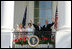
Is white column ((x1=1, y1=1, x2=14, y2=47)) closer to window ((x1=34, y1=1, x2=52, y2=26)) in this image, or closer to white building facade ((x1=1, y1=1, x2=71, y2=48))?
white building facade ((x1=1, y1=1, x2=71, y2=48))

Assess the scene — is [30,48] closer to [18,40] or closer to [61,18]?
[18,40]

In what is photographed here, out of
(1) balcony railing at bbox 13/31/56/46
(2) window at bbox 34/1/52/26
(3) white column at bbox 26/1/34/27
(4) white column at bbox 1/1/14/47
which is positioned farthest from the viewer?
(2) window at bbox 34/1/52/26

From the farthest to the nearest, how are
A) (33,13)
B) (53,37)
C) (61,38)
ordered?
(33,13) < (53,37) < (61,38)

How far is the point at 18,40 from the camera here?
49.2 feet

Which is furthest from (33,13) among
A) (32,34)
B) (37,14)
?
(32,34)

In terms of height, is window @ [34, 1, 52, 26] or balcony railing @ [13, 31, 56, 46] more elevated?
window @ [34, 1, 52, 26]

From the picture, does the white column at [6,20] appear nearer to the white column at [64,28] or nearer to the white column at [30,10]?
the white column at [64,28]

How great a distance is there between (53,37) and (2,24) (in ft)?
10.1

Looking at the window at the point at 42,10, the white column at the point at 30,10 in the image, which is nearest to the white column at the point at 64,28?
the window at the point at 42,10

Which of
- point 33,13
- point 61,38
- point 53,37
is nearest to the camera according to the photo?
point 61,38

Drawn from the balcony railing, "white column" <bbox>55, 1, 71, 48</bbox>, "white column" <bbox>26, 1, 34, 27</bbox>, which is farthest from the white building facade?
"white column" <bbox>26, 1, 34, 27</bbox>

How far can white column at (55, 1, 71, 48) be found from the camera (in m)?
13.6

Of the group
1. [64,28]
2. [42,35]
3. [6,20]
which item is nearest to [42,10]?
[42,35]

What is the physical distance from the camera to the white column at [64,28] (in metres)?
13.6
